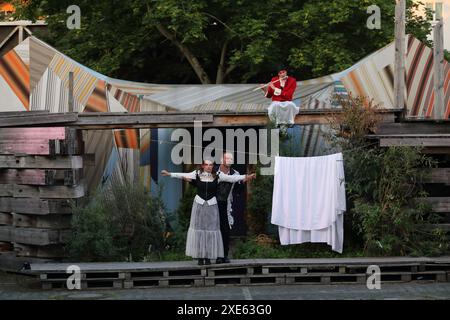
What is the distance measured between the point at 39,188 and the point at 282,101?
446 centimetres

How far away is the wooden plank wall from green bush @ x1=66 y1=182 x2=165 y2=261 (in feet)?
0.99

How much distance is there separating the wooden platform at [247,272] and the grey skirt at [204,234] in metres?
0.21

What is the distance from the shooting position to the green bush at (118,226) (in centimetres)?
1359

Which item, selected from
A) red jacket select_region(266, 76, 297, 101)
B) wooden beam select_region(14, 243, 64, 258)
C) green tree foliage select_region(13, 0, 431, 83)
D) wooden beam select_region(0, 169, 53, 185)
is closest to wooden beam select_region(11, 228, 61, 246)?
wooden beam select_region(14, 243, 64, 258)

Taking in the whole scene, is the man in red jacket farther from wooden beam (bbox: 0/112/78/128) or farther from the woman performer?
wooden beam (bbox: 0/112/78/128)

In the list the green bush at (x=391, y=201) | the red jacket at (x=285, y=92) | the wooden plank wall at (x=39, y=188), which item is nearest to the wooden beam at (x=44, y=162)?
the wooden plank wall at (x=39, y=188)

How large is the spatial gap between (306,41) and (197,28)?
2.99 metres

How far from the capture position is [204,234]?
12.8 m

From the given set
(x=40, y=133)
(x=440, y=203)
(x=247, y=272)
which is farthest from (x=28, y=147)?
(x=440, y=203)

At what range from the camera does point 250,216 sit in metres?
15.2

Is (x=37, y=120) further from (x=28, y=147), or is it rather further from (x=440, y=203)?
(x=440, y=203)

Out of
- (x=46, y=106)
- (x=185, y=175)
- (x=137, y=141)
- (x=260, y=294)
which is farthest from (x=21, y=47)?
(x=260, y=294)

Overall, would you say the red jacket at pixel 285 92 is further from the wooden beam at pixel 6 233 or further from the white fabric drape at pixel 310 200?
the wooden beam at pixel 6 233

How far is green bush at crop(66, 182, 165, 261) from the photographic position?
1359cm
